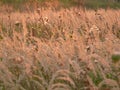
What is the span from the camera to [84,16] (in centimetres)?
788

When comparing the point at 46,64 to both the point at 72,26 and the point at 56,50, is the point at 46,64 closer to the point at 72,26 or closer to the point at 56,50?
the point at 56,50

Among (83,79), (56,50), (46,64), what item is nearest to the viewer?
(83,79)

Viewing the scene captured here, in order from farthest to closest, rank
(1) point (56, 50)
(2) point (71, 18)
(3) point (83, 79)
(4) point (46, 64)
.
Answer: (2) point (71, 18)
(1) point (56, 50)
(4) point (46, 64)
(3) point (83, 79)

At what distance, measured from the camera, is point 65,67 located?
3250mm

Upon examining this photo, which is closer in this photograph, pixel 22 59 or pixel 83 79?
pixel 83 79

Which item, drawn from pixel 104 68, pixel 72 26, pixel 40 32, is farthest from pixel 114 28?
pixel 104 68

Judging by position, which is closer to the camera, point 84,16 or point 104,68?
point 104,68

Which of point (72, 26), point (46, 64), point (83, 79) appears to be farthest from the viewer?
point (72, 26)

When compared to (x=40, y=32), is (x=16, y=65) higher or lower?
higher

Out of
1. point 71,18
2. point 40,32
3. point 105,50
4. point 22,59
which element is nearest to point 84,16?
point 71,18

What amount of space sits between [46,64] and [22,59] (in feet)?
0.78

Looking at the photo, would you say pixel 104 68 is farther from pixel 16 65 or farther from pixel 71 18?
pixel 71 18

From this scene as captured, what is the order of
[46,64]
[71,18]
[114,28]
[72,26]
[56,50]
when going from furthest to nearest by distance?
1. [71,18]
2. [72,26]
3. [114,28]
4. [56,50]
5. [46,64]

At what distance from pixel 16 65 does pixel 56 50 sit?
42 centimetres
